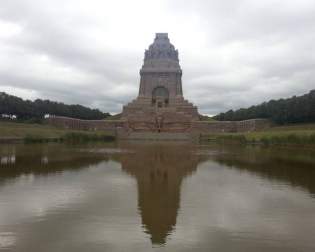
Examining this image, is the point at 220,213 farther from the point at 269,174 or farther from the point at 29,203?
the point at 269,174

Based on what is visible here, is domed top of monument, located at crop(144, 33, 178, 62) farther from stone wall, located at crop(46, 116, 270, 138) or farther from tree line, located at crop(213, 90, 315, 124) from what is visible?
stone wall, located at crop(46, 116, 270, 138)

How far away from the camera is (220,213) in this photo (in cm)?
982

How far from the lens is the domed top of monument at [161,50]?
99062 millimetres

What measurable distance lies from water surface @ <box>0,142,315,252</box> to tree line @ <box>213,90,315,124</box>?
54.1 m

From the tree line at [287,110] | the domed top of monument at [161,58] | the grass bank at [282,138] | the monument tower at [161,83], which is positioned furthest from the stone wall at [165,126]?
the domed top of monument at [161,58]

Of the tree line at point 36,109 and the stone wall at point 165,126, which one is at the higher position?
the tree line at point 36,109

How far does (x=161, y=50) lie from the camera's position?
325 ft

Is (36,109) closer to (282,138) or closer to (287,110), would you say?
(287,110)

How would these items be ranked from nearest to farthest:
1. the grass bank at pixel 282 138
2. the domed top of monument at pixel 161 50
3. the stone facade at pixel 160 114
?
1. the grass bank at pixel 282 138
2. the stone facade at pixel 160 114
3. the domed top of monument at pixel 161 50

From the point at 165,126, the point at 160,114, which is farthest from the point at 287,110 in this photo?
the point at 160,114

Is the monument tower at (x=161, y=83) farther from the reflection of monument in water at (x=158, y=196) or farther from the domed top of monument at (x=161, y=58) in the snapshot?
the reflection of monument in water at (x=158, y=196)

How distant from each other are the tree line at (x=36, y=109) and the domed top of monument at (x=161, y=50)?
69.9 feet

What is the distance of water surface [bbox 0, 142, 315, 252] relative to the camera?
7.45 metres

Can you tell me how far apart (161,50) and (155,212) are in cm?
9176
